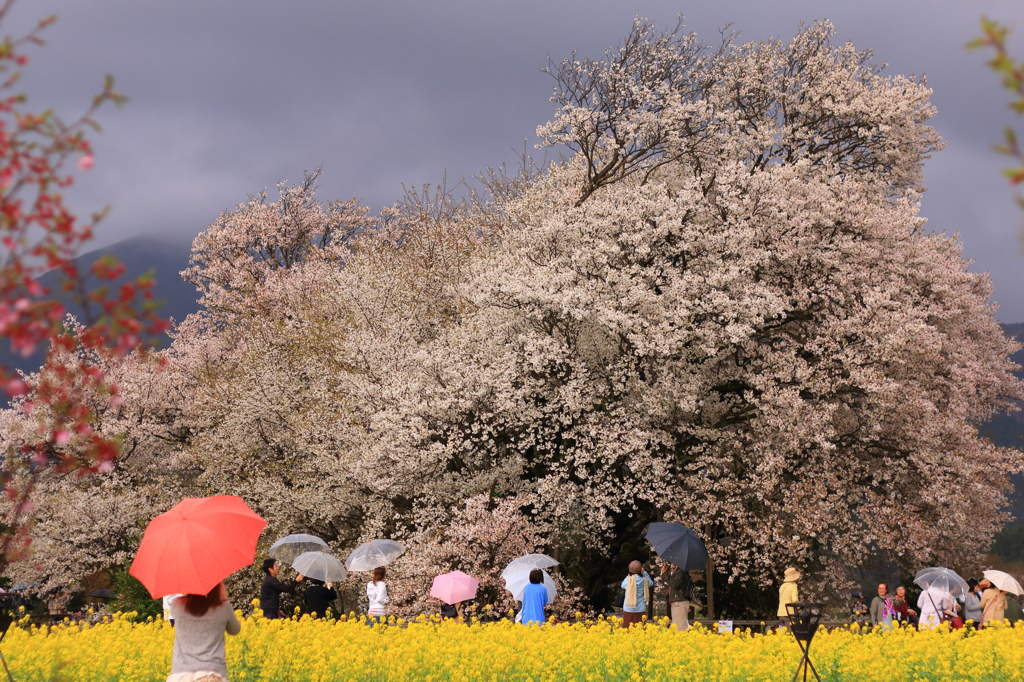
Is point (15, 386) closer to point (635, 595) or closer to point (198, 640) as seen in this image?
point (198, 640)

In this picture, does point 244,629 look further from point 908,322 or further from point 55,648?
point 908,322

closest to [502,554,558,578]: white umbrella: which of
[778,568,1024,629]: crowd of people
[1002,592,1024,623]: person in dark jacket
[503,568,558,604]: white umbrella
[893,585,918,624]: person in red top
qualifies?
[503,568,558,604]: white umbrella

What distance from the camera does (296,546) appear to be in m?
20.3

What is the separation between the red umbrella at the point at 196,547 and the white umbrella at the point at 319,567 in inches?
343

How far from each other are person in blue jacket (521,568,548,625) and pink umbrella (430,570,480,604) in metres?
1.83

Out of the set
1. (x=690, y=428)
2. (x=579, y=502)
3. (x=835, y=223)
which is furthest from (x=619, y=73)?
(x=579, y=502)

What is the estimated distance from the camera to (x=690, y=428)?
2117 centimetres

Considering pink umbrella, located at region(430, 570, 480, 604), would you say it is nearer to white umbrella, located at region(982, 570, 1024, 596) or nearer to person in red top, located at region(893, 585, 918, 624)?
person in red top, located at region(893, 585, 918, 624)

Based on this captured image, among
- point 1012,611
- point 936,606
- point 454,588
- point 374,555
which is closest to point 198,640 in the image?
point 454,588

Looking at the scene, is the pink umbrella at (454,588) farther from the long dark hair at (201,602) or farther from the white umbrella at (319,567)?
the long dark hair at (201,602)

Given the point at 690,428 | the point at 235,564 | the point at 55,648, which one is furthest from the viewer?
the point at 690,428

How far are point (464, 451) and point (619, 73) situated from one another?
1134cm

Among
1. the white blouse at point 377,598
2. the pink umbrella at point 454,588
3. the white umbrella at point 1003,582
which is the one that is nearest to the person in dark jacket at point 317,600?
the white blouse at point 377,598

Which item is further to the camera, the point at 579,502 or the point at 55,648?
the point at 579,502
